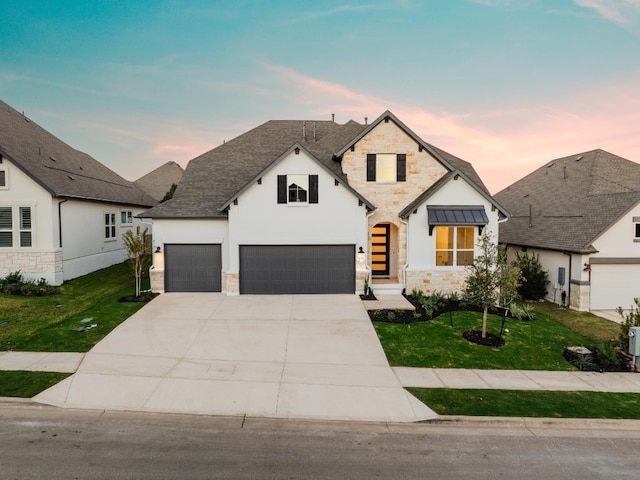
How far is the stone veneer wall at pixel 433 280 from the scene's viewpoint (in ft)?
56.8

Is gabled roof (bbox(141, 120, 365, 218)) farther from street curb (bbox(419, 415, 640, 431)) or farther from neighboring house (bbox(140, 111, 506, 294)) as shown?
street curb (bbox(419, 415, 640, 431))

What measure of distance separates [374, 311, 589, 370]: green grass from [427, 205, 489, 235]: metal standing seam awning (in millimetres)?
4634

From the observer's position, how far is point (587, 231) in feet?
57.3

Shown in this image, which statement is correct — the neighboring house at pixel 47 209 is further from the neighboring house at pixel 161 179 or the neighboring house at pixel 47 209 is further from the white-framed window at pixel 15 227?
the neighboring house at pixel 161 179

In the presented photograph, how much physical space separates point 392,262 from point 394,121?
24.8 feet

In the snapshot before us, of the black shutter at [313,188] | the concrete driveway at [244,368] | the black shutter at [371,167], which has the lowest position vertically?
the concrete driveway at [244,368]

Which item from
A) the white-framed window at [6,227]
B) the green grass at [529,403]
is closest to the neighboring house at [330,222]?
the white-framed window at [6,227]

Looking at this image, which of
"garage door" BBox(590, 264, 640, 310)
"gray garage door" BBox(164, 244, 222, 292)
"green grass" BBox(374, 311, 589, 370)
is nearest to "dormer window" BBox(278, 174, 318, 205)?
"gray garage door" BBox(164, 244, 222, 292)

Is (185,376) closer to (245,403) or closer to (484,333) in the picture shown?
(245,403)

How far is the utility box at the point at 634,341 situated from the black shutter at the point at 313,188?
1227cm

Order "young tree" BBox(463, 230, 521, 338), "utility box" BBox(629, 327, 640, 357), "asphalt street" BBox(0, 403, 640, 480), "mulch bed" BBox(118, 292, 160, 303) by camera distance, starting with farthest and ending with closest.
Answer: "mulch bed" BBox(118, 292, 160, 303) < "young tree" BBox(463, 230, 521, 338) < "utility box" BBox(629, 327, 640, 357) < "asphalt street" BBox(0, 403, 640, 480)

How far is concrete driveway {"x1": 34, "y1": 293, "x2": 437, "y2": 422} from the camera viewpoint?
287 inches

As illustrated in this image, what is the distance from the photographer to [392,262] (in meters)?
19.4

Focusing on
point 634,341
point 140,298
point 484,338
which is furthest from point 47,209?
point 634,341
